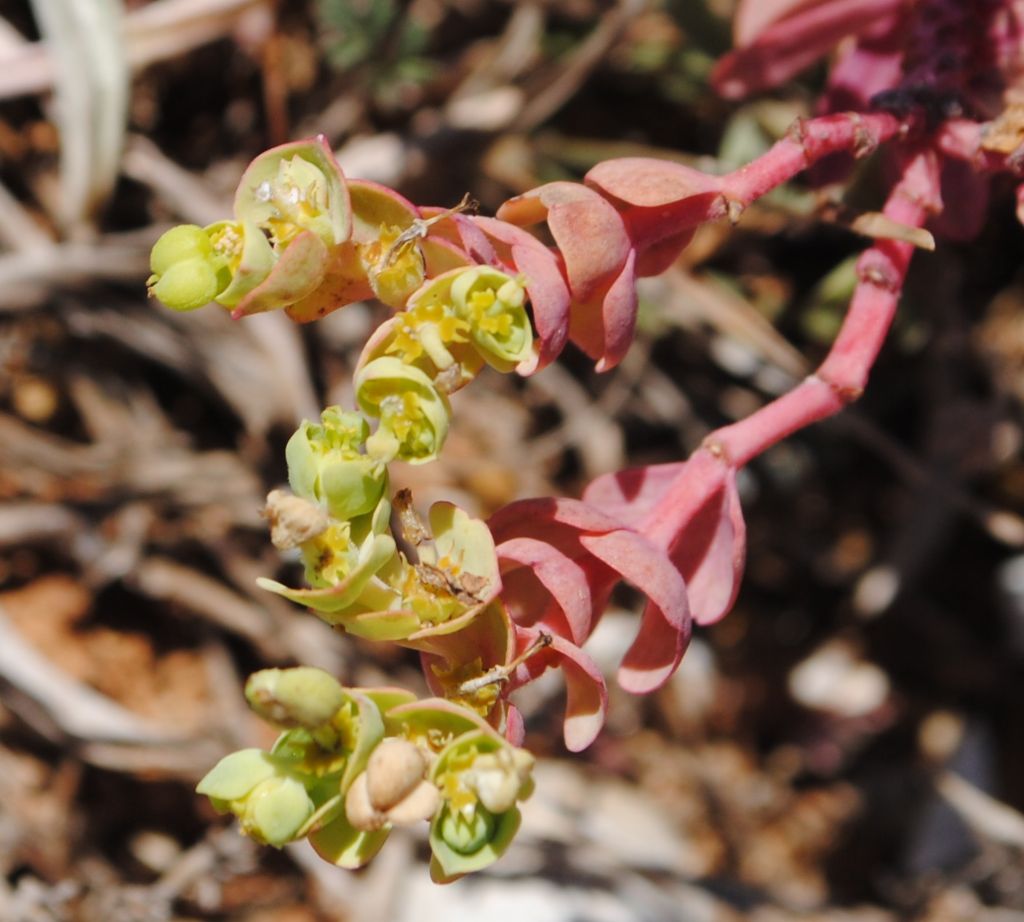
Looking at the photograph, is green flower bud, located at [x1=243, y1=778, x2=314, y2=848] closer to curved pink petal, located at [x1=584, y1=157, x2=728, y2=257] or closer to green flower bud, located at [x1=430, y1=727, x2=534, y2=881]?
green flower bud, located at [x1=430, y1=727, x2=534, y2=881]

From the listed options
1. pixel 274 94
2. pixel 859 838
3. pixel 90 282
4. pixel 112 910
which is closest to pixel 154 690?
pixel 112 910

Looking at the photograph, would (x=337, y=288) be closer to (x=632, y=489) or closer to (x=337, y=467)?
(x=337, y=467)

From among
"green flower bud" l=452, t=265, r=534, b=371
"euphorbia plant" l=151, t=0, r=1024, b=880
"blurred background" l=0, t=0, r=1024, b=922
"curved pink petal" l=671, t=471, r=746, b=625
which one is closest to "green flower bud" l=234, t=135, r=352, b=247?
"euphorbia plant" l=151, t=0, r=1024, b=880

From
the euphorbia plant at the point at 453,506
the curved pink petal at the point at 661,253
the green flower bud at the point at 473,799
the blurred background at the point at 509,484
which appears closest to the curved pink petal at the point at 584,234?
the euphorbia plant at the point at 453,506

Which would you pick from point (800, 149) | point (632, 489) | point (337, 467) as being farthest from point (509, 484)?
point (337, 467)

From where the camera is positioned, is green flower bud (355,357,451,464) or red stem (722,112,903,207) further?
red stem (722,112,903,207)

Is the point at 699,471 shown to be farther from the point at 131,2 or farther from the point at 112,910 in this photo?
the point at 131,2

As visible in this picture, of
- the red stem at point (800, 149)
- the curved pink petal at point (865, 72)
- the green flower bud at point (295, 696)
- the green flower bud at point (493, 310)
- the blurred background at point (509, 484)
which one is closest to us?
the green flower bud at point (295, 696)

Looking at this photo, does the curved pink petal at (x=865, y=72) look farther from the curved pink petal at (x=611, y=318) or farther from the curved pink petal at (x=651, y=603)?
the curved pink petal at (x=651, y=603)

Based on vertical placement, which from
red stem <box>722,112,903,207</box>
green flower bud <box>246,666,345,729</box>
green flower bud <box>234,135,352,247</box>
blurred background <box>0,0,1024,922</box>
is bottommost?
blurred background <box>0,0,1024,922</box>

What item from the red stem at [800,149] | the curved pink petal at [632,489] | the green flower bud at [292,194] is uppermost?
the green flower bud at [292,194]
